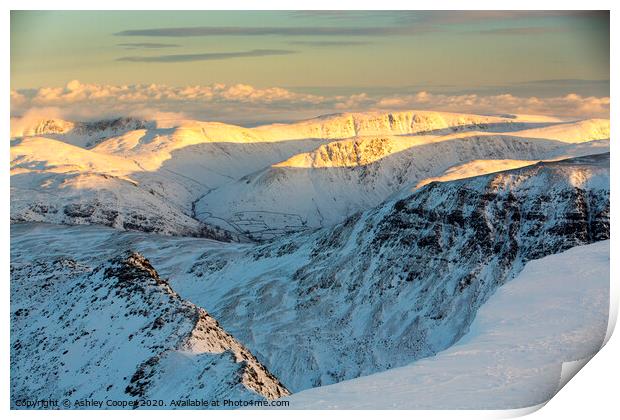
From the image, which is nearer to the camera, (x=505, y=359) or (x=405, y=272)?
(x=505, y=359)

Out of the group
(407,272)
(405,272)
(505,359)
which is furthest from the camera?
(405,272)

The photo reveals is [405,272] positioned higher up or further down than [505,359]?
further down

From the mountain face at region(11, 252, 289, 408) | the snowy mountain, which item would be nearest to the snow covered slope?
the mountain face at region(11, 252, 289, 408)

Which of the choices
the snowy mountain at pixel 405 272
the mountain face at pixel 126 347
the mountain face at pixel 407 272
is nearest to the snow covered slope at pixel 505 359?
the mountain face at pixel 126 347

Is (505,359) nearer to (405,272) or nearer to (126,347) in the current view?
(126,347)

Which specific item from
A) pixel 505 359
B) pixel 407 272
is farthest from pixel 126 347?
pixel 407 272

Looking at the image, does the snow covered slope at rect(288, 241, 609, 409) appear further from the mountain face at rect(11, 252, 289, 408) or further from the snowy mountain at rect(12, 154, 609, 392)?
the snowy mountain at rect(12, 154, 609, 392)

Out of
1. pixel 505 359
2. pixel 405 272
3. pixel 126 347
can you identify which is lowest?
pixel 405 272
